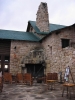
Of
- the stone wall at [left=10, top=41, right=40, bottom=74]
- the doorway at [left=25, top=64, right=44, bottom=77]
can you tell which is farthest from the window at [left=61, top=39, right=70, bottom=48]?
the stone wall at [left=10, top=41, right=40, bottom=74]

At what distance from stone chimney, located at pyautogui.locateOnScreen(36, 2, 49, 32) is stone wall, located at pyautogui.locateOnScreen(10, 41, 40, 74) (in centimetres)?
290

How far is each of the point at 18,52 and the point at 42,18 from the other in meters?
5.39

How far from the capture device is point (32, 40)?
1470 cm

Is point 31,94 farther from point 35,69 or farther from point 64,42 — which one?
point 35,69

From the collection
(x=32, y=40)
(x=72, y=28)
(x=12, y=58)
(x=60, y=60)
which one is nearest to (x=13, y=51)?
(x=12, y=58)

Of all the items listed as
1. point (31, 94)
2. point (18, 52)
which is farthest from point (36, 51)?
point (31, 94)

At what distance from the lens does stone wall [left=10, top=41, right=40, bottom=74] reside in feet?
45.4

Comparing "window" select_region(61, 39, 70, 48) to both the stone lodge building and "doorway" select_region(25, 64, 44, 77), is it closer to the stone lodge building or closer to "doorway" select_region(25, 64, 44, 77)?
the stone lodge building

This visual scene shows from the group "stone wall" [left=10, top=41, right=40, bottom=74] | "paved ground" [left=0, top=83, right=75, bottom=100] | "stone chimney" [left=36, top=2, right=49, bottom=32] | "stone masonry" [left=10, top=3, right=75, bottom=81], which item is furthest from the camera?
"stone chimney" [left=36, top=2, right=49, bottom=32]

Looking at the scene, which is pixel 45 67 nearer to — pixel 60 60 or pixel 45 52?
pixel 45 52

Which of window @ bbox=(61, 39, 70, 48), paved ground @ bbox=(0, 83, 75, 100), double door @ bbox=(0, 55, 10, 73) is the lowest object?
paved ground @ bbox=(0, 83, 75, 100)

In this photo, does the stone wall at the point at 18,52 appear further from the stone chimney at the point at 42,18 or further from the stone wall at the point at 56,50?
the stone chimney at the point at 42,18

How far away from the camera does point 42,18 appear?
55.5 feet

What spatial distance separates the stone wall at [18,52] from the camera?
13.8 m
